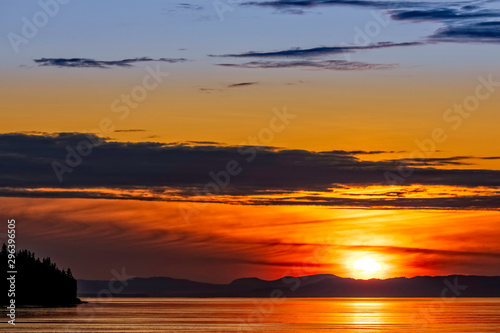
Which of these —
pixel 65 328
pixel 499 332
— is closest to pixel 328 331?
pixel 499 332

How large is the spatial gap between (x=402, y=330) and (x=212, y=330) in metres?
40.2

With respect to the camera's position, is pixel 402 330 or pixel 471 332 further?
pixel 402 330

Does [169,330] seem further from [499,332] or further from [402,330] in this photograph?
[499,332]

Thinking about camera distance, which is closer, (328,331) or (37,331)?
(37,331)

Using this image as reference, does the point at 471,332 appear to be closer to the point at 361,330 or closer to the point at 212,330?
the point at 361,330

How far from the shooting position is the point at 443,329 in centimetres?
16300

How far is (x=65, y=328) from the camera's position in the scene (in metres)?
159

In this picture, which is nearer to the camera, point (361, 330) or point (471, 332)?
point (471, 332)

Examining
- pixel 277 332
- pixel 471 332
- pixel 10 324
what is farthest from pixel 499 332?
pixel 10 324

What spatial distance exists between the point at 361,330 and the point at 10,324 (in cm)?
7314

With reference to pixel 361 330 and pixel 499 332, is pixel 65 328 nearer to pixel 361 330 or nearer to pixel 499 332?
pixel 361 330

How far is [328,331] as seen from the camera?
158 m

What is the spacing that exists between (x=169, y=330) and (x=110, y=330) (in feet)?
39.2

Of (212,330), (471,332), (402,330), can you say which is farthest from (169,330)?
(471,332)
